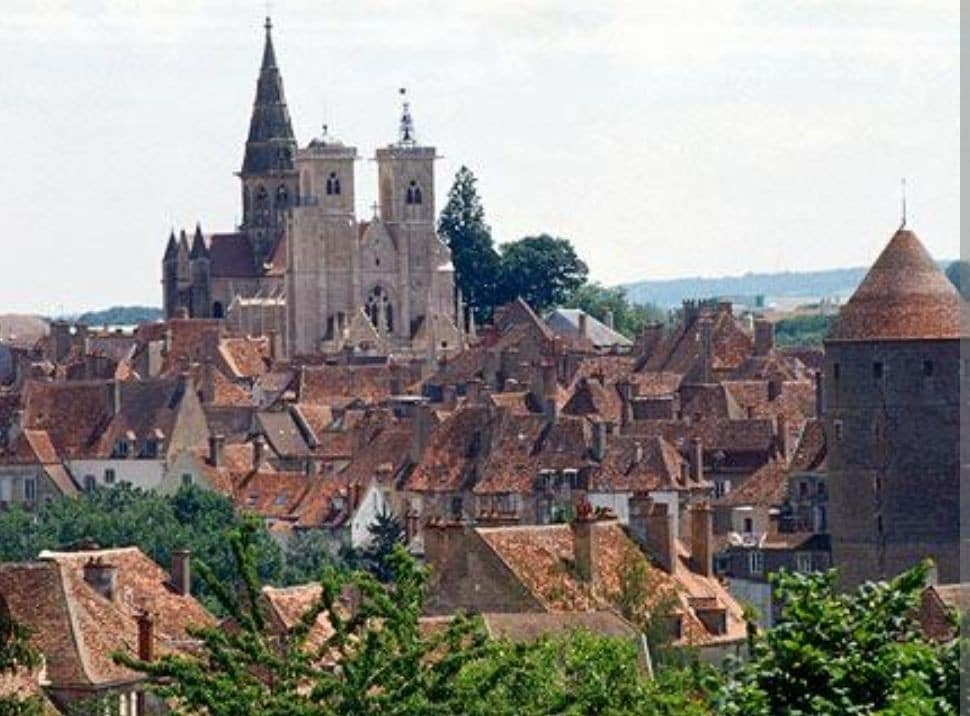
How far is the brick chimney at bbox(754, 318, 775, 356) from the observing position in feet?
479

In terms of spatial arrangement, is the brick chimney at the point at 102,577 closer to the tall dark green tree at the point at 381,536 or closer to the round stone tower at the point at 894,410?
the round stone tower at the point at 894,410

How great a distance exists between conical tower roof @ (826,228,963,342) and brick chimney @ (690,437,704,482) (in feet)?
65.8

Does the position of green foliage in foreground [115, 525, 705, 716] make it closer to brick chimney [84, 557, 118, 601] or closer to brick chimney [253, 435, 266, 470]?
brick chimney [84, 557, 118, 601]

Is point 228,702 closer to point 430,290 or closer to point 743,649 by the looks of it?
point 743,649

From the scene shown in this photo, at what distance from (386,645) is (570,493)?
6967 cm

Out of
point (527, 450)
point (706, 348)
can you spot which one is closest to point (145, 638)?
point (527, 450)

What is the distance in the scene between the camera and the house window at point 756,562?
3369 inches

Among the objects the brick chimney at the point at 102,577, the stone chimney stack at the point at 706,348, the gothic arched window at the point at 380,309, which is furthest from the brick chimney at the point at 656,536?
the gothic arched window at the point at 380,309

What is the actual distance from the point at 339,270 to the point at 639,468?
84606mm

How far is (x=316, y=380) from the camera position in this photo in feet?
500

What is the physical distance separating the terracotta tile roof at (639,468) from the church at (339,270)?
71.0 meters

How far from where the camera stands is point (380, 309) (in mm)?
188125

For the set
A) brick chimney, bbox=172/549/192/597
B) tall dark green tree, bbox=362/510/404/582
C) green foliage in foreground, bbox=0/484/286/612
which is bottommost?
tall dark green tree, bbox=362/510/404/582

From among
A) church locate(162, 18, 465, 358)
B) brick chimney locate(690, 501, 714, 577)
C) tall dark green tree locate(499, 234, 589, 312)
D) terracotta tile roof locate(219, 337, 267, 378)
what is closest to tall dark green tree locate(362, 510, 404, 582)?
brick chimney locate(690, 501, 714, 577)
